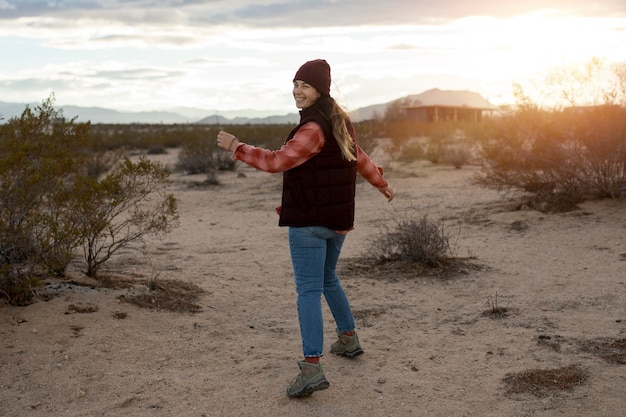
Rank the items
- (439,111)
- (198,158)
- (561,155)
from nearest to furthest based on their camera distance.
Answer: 1. (561,155)
2. (198,158)
3. (439,111)

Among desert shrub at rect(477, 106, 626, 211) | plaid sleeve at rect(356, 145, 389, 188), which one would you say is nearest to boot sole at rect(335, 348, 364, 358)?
plaid sleeve at rect(356, 145, 389, 188)

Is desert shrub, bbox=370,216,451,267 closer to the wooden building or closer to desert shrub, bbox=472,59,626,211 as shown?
desert shrub, bbox=472,59,626,211

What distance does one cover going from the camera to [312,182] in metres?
4.16

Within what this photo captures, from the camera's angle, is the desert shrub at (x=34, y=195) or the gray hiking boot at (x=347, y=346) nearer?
the gray hiking boot at (x=347, y=346)

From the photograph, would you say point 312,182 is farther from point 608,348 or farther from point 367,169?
point 608,348

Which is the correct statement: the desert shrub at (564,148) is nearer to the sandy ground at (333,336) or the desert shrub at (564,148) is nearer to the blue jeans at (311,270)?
the sandy ground at (333,336)

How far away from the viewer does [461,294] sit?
270 inches

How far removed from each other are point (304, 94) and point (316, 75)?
123mm

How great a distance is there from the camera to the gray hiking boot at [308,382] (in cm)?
437

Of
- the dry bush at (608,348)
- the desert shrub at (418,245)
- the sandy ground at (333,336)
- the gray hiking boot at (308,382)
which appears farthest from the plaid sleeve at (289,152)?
the desert shrub at (418,245)

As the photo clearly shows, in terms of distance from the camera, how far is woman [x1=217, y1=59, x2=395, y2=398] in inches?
159

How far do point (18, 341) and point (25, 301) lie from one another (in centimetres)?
63

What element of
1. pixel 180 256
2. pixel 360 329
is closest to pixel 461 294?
pixel 360 329

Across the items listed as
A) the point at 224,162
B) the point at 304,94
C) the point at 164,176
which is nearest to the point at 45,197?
the point at 164,176
